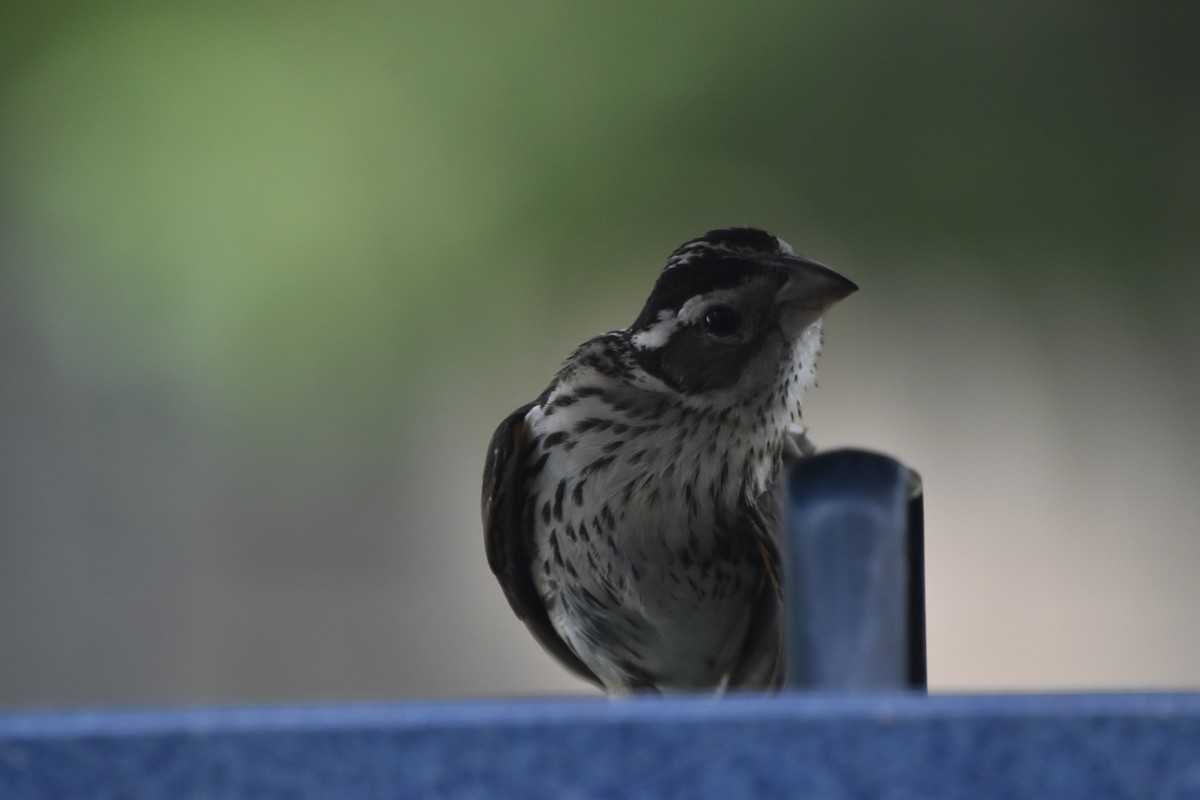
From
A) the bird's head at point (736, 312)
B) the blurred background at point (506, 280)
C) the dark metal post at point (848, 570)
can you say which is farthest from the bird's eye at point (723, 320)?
the blurred background at point (506, 280)

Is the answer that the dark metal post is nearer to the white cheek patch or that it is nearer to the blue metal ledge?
the blue metal ledge

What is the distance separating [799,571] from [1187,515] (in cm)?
227

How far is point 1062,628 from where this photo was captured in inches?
93.8

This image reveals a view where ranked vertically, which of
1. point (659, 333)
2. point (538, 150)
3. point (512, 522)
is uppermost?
point (538, 150)

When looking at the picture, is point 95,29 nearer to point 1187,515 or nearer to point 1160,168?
point 1160,168

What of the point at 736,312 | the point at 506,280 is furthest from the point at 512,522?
the point at 506,280

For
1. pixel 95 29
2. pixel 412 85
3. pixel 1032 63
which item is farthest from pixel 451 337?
pixel 1032 63

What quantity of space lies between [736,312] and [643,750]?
79 cm

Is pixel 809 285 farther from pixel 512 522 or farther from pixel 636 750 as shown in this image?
pixel 636 750

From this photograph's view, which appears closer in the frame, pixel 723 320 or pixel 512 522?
pixel 723 320

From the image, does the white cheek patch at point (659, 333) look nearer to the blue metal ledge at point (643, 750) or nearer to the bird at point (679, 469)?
the bird at point (679, 469)

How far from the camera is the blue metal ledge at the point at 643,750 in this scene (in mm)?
303

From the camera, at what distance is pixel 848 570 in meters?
0.37

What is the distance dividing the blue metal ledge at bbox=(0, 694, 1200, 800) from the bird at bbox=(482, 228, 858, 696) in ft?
2.42
